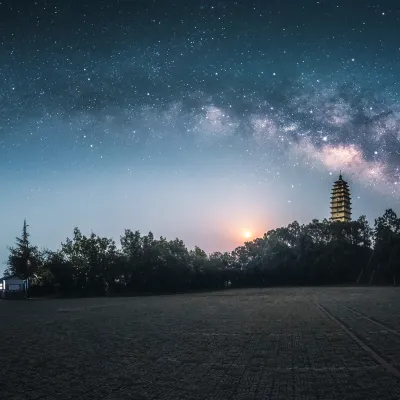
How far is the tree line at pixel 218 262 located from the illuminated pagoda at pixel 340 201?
82.0 meters

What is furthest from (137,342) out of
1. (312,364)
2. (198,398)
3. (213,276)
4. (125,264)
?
(213,276)

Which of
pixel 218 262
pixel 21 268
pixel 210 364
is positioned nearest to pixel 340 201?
pixel 218 262

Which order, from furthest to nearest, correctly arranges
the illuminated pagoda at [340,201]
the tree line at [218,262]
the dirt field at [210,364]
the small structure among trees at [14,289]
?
the illuminated pagoda at [340,201], the tree line at [218,262], the small structure among trees at [14,289], the dirt field at [210,364]

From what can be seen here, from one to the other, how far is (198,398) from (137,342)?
6.85m

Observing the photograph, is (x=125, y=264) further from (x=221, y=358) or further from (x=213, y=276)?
(x=221, y=358)

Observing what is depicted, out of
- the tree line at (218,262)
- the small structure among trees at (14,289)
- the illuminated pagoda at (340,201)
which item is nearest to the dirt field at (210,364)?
the small structure among trees at (14,289)

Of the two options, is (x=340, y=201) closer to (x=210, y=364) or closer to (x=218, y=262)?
(x=218, y=262)

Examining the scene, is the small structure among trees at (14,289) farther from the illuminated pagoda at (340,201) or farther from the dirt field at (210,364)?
the illuminated pagoda at (340,201)

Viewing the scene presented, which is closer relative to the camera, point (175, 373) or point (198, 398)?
point (198, 398)

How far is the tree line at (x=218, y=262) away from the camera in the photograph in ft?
226

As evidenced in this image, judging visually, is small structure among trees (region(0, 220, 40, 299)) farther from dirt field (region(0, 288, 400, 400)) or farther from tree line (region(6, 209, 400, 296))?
dirt field (region(0, 288, 400, 400))

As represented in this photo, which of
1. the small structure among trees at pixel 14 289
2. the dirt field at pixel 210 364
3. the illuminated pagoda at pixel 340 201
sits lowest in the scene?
the small structure among trees at pixel 14 289

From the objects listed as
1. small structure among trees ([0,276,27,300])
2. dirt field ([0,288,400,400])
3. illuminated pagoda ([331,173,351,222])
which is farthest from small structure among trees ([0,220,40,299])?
illuminated pagoda ([331,173,351,222])

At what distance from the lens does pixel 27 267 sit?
208 ft
